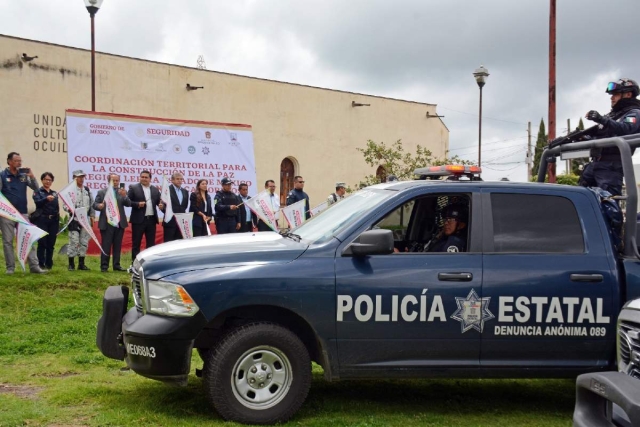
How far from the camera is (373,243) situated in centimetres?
555

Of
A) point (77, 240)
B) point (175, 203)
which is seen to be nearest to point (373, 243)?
point (77, 240)

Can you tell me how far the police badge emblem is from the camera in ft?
18.8

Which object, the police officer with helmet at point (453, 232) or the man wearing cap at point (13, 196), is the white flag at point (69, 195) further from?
the police officer with helmet at point (453, 232)

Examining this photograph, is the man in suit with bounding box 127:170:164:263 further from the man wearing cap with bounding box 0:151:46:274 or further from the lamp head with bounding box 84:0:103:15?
the lamp head with bounding box 84:0:103:15

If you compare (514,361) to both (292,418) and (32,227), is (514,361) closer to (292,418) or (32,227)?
(292,418)

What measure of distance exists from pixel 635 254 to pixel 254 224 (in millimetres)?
10894

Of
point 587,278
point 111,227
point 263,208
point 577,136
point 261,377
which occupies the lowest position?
point 261,377

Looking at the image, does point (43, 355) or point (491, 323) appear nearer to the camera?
point (491, 323)

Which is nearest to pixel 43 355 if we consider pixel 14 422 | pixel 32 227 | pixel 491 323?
pixel 14 422

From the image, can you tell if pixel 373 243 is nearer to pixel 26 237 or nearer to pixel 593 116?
pixel 593 116

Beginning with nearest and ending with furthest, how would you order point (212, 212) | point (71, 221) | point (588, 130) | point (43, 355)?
point (588, 130) → point (43, 355) → point (71, 221) → point (212, 212)

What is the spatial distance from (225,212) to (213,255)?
9221 mm

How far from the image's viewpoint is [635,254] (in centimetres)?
604

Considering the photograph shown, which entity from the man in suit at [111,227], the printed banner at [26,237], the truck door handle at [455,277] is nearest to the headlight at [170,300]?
the truck door handle at [455,277]
